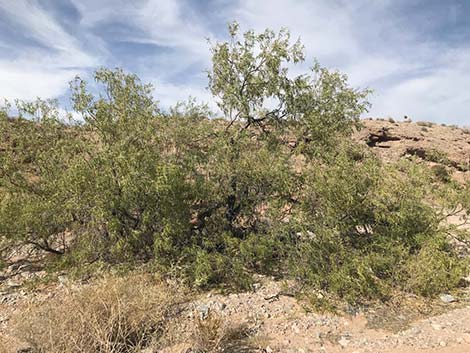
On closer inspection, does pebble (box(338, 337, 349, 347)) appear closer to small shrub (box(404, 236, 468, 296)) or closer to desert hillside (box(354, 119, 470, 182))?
small shrub (box(404, 236, 468, 296))

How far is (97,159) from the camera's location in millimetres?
6891

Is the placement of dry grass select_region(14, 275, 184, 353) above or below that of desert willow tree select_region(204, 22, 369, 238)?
below

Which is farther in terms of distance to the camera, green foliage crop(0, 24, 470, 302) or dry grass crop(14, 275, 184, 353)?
green foliage crop(0, 24, 470, 302)

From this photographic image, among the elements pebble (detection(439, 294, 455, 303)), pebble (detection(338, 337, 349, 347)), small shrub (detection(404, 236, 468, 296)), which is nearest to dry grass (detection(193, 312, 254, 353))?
pebble (detection(338, 337, 349, 347))

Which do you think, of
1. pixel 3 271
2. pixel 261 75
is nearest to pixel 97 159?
pixel 3 271

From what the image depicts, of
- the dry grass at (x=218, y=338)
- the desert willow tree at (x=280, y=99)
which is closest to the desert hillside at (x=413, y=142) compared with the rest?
the desert willow tree at (x=280, y=99)

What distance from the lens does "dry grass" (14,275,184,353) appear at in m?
4.29

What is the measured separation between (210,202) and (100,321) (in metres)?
3.75

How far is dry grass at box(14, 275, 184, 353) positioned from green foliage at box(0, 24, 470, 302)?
1.41 m

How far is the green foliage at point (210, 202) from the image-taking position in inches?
265

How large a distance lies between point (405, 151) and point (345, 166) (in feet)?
68.2

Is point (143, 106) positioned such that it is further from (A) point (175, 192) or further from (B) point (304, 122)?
(B) point (304, 122)

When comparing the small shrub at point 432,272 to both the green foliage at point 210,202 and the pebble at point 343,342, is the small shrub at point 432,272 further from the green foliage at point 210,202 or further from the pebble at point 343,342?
the pebble at point 343,342

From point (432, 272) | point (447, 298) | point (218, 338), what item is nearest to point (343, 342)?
point (218, 338)
